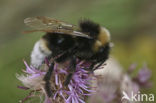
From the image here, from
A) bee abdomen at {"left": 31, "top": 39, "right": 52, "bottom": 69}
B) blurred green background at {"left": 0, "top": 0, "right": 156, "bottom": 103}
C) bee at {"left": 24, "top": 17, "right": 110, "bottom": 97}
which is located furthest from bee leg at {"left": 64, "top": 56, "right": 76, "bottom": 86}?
blurred green background at {"left": 0, "top": 0, "right": 156, "bottom": 103}

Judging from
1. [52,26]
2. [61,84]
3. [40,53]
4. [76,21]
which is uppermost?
[52,26]

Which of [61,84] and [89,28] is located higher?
[89,28]

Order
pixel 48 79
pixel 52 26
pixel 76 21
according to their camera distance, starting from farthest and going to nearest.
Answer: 1. pixel 76 21
2. pixel 48 79
3. pixel 52 26

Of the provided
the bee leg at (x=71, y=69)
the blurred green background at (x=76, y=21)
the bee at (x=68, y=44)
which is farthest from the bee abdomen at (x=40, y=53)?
the blurred green background at (x=76, y=21)

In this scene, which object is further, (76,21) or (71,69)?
(76,21)

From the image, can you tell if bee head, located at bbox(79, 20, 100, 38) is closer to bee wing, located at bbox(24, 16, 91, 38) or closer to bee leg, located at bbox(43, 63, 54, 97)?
bee wing, located at bbox(24, 16, 91, 38)

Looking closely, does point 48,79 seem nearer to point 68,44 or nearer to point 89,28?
point 68,44

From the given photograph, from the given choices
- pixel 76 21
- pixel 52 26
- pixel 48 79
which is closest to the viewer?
pixel 52 26

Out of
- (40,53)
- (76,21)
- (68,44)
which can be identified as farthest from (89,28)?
(76,21)
